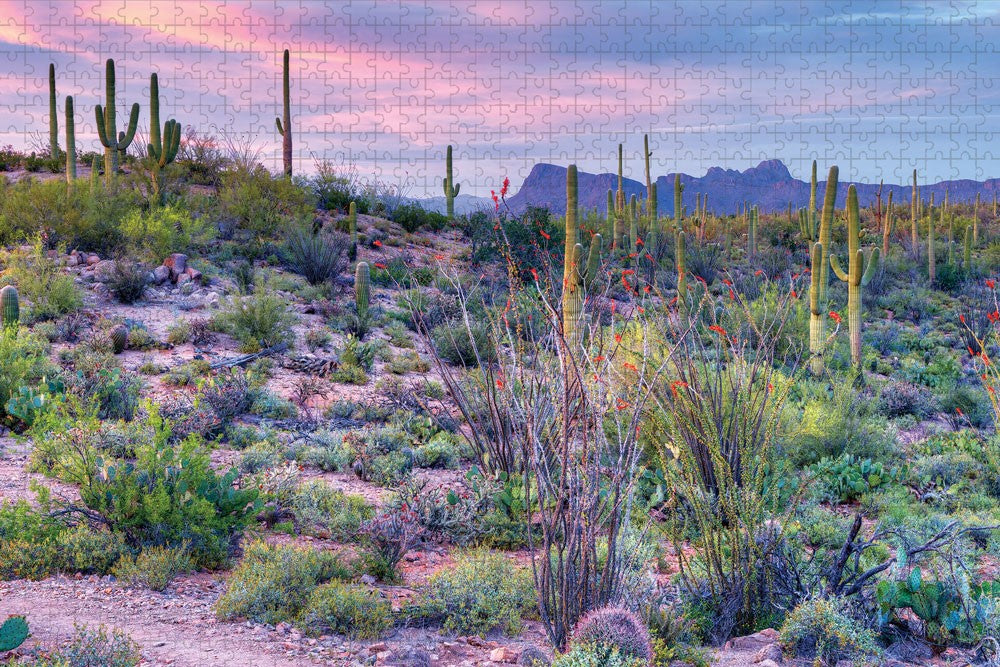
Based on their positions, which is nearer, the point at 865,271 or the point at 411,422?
the point at 411,422

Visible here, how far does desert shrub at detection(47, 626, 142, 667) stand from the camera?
11.1ft

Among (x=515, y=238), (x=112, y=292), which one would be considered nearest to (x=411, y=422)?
(x=112, y=292)

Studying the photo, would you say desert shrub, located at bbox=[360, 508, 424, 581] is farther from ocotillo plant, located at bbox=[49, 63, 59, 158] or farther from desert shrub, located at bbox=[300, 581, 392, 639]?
ocotillo plant, located at bbox=[49, 63, 59, 158]

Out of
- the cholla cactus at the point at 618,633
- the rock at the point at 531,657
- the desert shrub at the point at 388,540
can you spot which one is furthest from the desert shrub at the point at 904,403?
the cholla cactus at the point at 618,633

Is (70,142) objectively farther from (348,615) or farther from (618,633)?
(618,633)

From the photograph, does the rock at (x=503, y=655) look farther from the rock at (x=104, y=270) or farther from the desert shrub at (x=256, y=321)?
the rock at (x=104, y=270)

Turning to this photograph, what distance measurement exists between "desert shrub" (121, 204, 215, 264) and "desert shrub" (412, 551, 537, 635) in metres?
12.1

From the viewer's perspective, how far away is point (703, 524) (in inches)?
167

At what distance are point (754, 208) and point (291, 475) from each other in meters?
22.3

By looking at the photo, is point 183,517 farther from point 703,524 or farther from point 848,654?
point 848,654

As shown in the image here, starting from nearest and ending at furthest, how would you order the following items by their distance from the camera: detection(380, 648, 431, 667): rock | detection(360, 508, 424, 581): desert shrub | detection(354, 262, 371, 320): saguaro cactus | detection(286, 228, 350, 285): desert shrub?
1. detection(380, 648, 431, 667): rock
2. detection(360, 508, 424, 581): desert shrub
3. detection(354, 262, 371, 320): saguaro cactus
4. detection(286, 228, 350, 285): desert shrub

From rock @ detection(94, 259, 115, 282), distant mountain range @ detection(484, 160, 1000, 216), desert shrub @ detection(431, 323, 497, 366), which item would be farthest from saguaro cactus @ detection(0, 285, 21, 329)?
distant mountain range @ detection(484, 160, 1000, 216)

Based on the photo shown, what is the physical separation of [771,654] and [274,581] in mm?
2542

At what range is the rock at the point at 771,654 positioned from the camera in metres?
3.84
